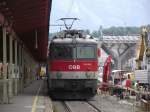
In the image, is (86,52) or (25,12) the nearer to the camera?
(25,12)

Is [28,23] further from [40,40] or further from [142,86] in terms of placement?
[40,40]

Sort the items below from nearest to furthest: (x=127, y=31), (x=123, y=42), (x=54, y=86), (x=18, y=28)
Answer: (x=54, y=86) → (x=18, y=28) → (x=123, y=42) → (x=127, y=31)

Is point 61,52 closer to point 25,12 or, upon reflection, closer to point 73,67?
point 73,67

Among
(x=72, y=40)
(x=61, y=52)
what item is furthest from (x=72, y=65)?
(x=72, y=40)

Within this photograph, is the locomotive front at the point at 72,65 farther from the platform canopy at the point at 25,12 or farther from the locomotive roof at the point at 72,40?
the platform canopy at the point at 25,12

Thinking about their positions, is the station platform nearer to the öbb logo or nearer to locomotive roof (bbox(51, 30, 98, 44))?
the öbb logo

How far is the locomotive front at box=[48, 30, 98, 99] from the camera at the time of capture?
97.1ft

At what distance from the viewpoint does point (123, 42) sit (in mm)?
116062

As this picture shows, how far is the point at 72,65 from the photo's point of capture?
2984 cm

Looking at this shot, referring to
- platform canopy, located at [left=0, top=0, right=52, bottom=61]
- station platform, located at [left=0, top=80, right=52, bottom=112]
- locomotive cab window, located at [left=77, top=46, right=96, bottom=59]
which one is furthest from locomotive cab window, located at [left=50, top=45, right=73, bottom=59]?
station platform, located at [left=0, top=80, right=52, bottom=112]

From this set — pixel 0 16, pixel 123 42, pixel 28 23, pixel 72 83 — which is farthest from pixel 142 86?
pixel 123 42

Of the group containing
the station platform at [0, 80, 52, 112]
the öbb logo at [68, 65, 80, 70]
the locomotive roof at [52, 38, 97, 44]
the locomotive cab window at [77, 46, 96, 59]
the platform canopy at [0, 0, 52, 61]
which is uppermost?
the platform canopy at [0, 0, 52, 61]

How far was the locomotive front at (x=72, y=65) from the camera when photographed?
97.1ft

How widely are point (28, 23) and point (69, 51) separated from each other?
3147 mm
